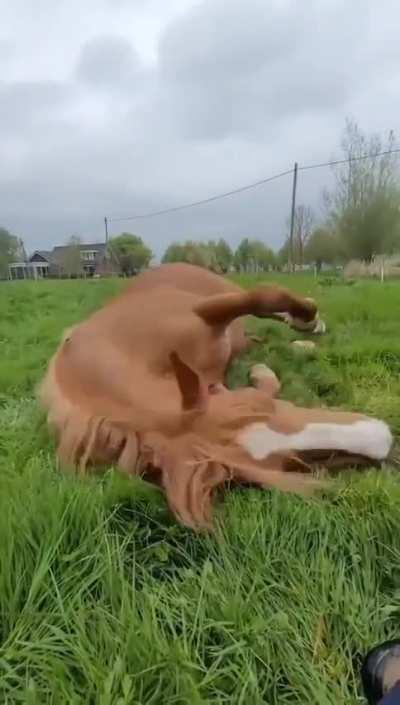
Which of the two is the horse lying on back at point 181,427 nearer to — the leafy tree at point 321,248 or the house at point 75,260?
the leafy tree at point 321,248

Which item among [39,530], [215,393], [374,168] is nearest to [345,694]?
[39,530]

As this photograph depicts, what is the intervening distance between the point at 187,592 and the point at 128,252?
616 inches

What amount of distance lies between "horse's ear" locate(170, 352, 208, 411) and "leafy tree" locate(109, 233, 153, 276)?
519 inches

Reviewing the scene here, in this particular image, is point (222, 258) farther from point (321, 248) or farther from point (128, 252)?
point (321, 248)

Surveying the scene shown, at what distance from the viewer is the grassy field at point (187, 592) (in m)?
1.14

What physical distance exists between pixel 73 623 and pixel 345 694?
55 cm

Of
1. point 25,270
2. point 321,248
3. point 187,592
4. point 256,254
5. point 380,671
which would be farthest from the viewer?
point 25,270

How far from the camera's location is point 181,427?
6.25 ft

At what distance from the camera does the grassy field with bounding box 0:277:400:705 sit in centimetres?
114

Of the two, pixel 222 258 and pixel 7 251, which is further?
pixel 7 251

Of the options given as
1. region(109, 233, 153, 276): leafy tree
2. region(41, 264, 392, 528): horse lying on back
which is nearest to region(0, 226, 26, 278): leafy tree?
region(109, 233, 153, 276): leafy tree

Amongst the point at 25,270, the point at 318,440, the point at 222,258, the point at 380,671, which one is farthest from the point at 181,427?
the point at 25,270

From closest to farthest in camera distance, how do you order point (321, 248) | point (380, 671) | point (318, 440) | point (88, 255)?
point (380, 671)
point (318, 440)
point (321, 248)
point (88, 255)

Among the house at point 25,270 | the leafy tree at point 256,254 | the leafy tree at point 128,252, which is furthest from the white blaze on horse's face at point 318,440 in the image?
the house at point 25,270
